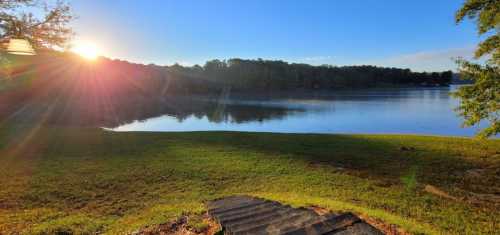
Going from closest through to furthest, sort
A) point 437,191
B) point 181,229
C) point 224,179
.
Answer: point 181,229, point 437,191, point 224,179

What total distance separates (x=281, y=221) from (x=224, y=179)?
9.36 ft

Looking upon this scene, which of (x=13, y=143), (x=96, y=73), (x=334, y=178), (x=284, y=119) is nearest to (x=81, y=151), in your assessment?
(x=13, y=143)

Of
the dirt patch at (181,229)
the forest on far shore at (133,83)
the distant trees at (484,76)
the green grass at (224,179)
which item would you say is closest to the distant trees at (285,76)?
the forest on far shore at (133,83)

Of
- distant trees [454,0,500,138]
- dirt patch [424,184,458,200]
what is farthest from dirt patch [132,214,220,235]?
distant trees [454,0,500,138]

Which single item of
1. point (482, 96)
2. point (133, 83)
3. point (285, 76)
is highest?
point (285, 76)

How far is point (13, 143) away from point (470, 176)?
42.7 feet

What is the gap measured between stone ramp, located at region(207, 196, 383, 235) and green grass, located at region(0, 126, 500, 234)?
0.45 meters

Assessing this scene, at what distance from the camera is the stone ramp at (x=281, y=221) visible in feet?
9.23

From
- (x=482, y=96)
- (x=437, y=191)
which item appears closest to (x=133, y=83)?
(x=482, y=96)

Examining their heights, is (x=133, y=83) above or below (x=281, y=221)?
above

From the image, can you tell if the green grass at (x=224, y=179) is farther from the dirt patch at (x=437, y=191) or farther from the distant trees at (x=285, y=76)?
the distant trees at (x=285, y=76)

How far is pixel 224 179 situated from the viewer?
5.72 m

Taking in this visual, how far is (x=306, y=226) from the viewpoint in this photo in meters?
2.89

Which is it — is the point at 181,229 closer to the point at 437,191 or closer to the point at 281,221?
the point at 281,221
